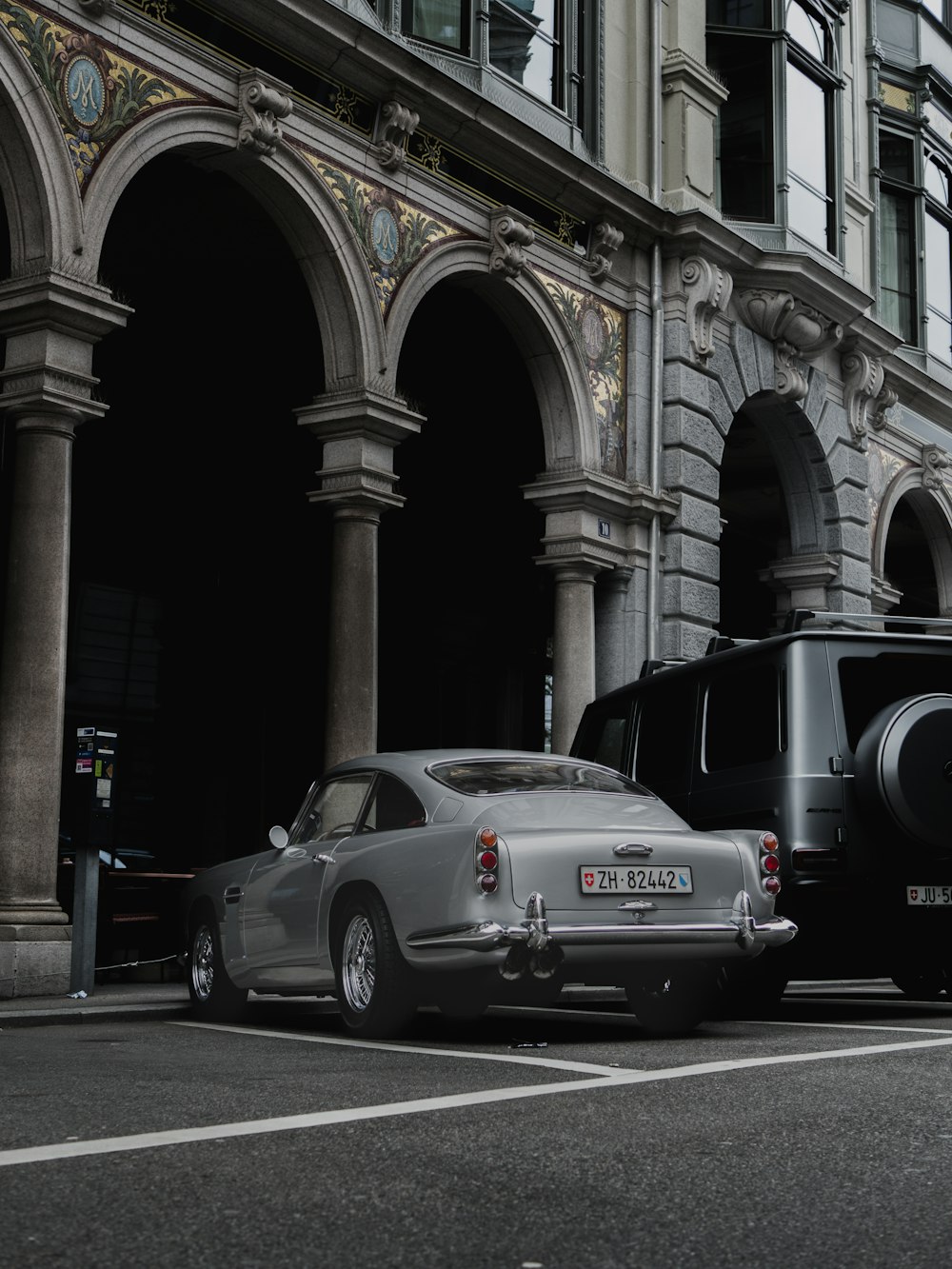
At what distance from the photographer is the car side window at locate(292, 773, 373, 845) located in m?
9.10

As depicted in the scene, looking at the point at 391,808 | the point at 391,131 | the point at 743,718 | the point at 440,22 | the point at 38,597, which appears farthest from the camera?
the point at 440,22

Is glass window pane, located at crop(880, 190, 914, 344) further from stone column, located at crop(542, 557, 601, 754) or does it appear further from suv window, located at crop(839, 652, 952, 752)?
suv window, located at crop(839, 652, 952, 752)

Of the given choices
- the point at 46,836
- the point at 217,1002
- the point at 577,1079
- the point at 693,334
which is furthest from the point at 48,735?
the point at 693,334

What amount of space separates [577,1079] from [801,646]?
177 inches

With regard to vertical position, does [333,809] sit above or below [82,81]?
below

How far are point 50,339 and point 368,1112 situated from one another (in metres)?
8.40

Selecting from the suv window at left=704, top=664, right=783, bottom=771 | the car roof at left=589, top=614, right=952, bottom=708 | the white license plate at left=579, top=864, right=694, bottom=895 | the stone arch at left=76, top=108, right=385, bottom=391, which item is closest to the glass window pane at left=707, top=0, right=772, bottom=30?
the stone arch at left=76, top=108, right=385, bottom=391

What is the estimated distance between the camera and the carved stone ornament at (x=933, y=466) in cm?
2591

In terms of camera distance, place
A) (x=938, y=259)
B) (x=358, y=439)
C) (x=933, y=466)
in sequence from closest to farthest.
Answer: (x=358, y=439) < (x=933, y=466) < (x=938, y=259)

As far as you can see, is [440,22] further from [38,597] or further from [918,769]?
[918,769]

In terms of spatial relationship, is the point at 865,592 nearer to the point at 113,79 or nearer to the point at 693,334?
the point at 693,334

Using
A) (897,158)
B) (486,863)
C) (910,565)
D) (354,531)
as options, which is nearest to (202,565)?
(354,531)

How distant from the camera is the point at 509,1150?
4645mm

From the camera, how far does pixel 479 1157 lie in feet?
14.9
